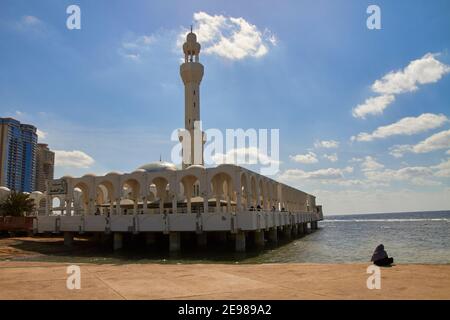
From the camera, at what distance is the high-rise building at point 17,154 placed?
97938 mm

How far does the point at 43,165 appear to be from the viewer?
424 feet

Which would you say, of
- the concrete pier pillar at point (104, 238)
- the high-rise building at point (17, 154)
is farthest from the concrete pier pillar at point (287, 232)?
the high-rise building at point (17, 154)

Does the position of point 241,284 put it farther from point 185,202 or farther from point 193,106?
point 193,106

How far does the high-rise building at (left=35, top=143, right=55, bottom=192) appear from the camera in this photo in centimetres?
12644

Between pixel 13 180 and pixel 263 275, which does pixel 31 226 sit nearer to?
pixel 263 275

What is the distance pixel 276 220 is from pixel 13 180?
89.6 meters

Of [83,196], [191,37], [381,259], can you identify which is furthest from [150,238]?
[381,259]

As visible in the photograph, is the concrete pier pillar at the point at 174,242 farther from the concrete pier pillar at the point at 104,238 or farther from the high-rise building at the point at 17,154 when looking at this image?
the high-rise building at the point at 17,154

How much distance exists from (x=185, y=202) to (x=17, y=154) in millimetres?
82069

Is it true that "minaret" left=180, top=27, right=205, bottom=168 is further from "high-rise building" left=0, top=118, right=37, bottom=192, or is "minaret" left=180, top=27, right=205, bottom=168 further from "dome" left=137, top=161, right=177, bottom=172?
"high-rise building" left=0, top=118, right=37, bottom=192

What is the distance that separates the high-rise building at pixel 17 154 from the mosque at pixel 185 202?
56920 millimetres

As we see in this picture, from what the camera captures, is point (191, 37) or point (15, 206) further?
point (191, 37)

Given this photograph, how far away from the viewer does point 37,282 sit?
1228 cm
